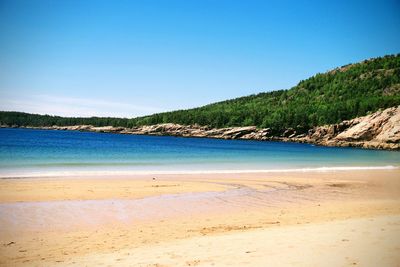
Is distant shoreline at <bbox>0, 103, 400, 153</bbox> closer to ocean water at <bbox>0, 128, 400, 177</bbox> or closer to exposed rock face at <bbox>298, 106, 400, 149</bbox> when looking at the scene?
exposed rock face at <bbox>298, 106, 400, 149</bbox>

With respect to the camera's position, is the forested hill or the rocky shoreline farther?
the forested hill

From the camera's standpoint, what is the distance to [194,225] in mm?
10148

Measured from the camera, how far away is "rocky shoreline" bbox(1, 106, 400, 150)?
262 feet

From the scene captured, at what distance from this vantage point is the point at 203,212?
12133 millimetres

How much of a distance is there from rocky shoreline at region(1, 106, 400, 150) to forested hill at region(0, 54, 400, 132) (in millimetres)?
3432

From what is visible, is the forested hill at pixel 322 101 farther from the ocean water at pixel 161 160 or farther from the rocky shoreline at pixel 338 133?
the ocean water at pixel 161 160

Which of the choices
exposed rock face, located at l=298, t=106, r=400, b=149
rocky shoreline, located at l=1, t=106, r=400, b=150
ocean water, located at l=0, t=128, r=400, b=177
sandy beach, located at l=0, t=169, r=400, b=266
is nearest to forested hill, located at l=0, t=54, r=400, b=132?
rocky shoreline, located at l=1, t=106, r=400, b=150

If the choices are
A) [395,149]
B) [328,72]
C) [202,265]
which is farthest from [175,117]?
[202,265]

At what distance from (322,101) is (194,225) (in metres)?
139

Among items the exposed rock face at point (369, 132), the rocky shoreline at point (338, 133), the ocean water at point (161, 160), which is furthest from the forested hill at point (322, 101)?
the ocean water at point (161, 160)

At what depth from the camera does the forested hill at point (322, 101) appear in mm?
108312

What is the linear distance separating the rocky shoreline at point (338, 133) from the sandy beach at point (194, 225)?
71.2 meters

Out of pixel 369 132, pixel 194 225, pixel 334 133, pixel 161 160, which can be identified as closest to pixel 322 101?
pixel 334 133

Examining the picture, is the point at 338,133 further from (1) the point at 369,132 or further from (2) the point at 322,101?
(2) the point at 322,101
